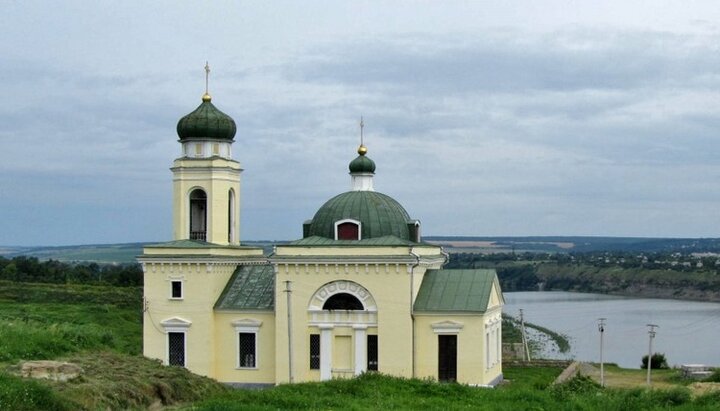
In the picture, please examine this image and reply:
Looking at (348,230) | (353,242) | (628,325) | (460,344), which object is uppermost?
(348,230)

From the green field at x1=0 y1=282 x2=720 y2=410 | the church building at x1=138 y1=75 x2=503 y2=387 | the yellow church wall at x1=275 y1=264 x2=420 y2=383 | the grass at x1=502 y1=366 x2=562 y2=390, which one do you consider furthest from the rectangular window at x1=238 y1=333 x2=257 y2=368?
the grass at x1=502 y1=366 x2=562 y2=390

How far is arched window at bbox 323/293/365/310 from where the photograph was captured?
2698 cm

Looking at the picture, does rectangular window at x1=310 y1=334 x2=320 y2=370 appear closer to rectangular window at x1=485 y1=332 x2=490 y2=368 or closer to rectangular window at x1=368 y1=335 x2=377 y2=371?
rectangular window at x1=368 y1=335 x2=377 y2=371

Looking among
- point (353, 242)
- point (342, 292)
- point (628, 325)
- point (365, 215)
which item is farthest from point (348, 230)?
point (628, 325)

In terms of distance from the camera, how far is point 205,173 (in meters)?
29.9

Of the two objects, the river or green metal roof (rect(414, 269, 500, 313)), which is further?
the river

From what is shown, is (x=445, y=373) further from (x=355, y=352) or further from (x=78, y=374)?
(x=78, y=374)

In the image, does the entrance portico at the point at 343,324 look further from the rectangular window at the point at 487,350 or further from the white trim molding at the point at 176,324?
the white trim molding at the point at 176,324

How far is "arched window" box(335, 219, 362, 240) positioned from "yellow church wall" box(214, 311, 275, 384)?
9.18ft

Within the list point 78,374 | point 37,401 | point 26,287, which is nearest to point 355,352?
point 78,374

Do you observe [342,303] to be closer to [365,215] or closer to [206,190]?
[365,215]

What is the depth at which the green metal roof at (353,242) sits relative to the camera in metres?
26.7

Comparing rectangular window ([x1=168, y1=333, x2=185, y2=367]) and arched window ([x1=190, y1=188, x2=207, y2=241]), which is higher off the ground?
arched window ([x1=190, y1=188, x2=207, y2=241])

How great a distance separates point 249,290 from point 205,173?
3.78 m
